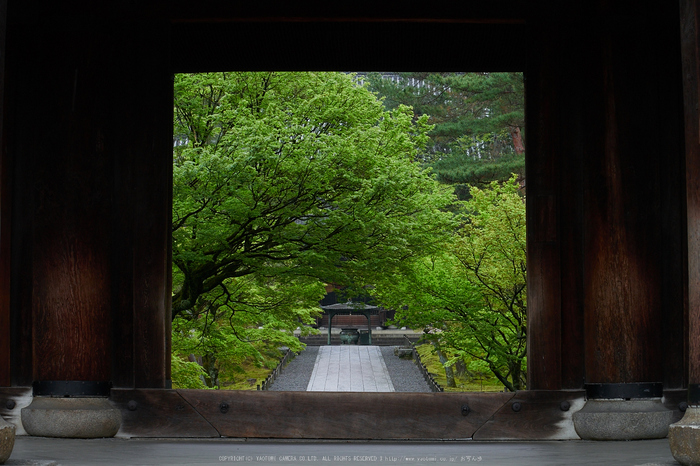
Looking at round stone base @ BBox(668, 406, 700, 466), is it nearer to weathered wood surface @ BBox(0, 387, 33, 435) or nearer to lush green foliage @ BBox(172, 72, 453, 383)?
weathered wood surface @ BBox(0, 387, 33, 435)

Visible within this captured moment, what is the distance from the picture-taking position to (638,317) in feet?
15.1

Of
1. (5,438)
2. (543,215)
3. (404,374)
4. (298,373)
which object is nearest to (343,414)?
(543,215)

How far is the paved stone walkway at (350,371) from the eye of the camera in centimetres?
2116

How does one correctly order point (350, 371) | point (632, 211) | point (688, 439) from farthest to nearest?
point (350, 371), point (632, 211), point (688, 439)

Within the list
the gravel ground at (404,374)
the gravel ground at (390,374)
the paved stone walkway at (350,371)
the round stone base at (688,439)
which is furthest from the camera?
the gravel ground at (390,374)

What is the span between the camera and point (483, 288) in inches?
558

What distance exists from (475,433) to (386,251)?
23.5 ft

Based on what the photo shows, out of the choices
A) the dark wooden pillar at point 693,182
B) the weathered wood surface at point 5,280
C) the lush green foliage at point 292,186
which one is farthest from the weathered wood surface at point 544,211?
the lush green foliage at point 292,186

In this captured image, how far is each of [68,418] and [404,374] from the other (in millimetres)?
20734

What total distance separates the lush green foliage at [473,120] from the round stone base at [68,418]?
61.9 ft

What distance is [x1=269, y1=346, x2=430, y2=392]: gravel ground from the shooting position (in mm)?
22312

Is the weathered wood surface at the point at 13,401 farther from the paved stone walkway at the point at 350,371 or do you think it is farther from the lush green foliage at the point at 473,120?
the lush green foliage at the point at 473,120

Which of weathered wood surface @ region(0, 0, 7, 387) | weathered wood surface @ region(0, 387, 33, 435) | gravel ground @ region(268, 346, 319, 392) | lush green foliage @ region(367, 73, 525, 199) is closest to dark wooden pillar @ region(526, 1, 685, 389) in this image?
weathered wood surface @ region(0, 387, 33, 435)

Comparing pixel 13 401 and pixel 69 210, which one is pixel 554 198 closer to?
pixel 69 210
